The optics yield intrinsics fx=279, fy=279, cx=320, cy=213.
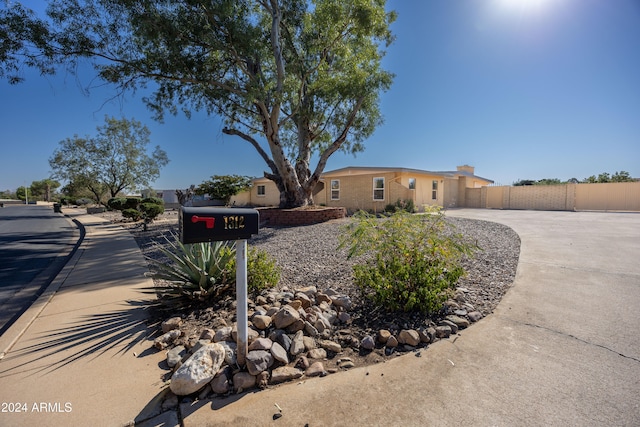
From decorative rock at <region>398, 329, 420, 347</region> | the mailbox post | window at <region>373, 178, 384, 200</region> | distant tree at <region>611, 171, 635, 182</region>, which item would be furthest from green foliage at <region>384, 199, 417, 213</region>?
distant tree at <region>611, 171, 635, 182</region>

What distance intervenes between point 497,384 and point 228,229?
2129 millimetres

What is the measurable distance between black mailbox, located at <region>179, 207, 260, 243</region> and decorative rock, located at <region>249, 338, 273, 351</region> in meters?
0.91

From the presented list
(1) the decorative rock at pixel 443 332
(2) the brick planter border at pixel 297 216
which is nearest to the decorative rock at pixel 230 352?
(1) the decorative rock at pixel 443 332

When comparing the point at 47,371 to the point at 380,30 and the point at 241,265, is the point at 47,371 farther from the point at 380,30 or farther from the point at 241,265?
the point at 380,30

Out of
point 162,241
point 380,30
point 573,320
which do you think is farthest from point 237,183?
point 573,320

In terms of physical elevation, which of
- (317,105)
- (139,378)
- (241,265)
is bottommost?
(139,378)

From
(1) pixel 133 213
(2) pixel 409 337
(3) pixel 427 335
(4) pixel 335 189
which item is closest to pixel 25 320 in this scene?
(2) pixel 409 337

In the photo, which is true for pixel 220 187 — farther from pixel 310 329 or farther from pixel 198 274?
pixel 310 329

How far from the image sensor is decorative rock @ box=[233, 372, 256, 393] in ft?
6.36

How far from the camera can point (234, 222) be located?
1.92m

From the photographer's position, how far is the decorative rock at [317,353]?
2266mm

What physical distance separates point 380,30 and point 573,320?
11.7m

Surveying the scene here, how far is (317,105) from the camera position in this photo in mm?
12969

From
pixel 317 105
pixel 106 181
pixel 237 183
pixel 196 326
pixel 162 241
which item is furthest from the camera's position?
pixel 106 181
